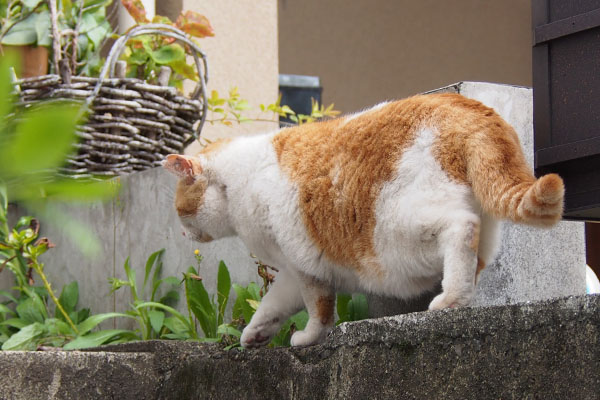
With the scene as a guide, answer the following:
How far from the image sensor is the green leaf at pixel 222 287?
229 cm

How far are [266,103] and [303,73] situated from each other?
Answer: 1.81m

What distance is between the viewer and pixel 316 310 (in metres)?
1.77

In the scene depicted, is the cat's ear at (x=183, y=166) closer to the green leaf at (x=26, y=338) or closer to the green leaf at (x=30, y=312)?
the green leaf at (x=26, y=338)

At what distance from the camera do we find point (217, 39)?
379cm

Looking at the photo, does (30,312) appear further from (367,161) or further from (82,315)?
(367,161)

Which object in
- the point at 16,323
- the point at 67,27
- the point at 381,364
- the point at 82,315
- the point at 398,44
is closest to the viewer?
the point at 381,364

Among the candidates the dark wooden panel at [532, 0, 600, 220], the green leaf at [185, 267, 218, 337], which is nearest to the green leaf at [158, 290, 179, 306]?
the green leaf at [185, 267, 218, 337]

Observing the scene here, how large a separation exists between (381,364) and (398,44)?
458cm

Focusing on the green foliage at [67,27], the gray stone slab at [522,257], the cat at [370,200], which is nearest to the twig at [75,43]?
the green foliage at [67,27]

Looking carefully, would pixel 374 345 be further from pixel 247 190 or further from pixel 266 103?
pixel 266 103

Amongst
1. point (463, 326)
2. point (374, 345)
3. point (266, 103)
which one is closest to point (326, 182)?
point (374, 345)

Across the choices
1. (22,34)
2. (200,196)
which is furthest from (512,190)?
(22,34)

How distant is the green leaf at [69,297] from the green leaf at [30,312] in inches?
3.2

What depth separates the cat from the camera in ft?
4.58
